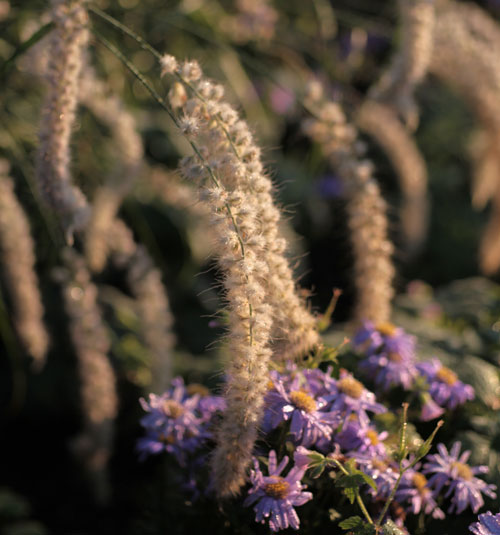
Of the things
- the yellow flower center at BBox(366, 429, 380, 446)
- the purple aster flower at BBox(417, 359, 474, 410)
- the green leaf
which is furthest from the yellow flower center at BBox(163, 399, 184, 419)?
the purple aster flower at BBox(417, 359, 474, 410)

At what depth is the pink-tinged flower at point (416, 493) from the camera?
138 cm

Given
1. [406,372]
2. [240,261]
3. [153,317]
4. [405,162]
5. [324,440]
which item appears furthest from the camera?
[405,162]

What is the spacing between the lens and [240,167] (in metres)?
1.18

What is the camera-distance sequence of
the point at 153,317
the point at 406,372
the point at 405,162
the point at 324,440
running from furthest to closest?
the point at 405,162 → the point at 153,317 → the point at 406,372 → the point at 324,440

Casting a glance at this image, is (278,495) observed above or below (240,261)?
below

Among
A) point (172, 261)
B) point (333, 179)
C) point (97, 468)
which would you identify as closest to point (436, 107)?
point (333, 179)

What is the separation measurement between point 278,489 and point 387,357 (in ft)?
1.92

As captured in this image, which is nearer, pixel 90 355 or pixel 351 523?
pixel 351 523

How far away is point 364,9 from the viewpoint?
5.86 metres

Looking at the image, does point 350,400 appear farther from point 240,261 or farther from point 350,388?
point 240,261

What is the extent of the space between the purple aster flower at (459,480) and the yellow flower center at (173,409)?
610 mm

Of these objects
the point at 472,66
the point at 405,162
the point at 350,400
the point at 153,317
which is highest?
the point at 472,66

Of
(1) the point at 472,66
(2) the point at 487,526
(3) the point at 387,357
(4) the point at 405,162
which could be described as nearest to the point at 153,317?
(3) the point at 387,357

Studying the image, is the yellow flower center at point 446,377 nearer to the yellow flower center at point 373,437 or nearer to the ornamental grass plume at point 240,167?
the yellow flower center at point 373,437
